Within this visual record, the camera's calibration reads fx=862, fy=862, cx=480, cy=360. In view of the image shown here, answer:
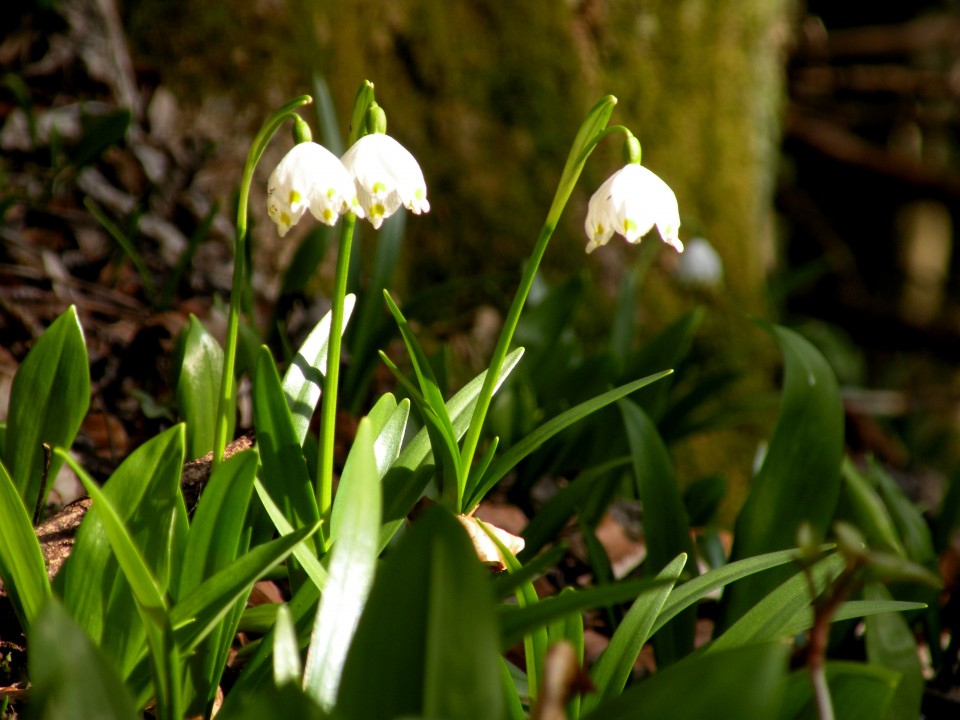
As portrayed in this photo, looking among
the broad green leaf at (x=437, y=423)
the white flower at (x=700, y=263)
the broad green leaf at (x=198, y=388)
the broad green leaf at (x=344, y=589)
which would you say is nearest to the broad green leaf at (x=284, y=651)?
the broad green leaf at (x=344, y=589)

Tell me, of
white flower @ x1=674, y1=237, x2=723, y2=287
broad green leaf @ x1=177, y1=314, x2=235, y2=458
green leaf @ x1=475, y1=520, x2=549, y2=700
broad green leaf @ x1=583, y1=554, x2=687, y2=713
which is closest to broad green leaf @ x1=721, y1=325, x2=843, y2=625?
broad green leaf @ x1=583, y1=554, x2=687, y2=713

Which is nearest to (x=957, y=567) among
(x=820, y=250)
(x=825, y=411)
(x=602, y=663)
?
(x=825, y=411)

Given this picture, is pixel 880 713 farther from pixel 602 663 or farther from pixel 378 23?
pixel 378 23

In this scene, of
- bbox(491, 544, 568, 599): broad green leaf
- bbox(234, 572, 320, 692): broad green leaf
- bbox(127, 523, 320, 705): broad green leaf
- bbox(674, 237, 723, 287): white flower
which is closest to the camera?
bbox(491, 544, 568, 599): broad green leaf

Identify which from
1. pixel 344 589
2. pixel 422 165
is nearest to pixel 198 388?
pixel 344 589

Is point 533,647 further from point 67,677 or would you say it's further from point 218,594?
point 67,677

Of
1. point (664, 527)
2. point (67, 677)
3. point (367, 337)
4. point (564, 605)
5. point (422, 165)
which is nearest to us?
point (67, 677)

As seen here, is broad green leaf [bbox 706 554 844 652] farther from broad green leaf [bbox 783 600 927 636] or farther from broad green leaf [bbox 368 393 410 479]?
broad green leaf [bbox 368 393 410 479]
